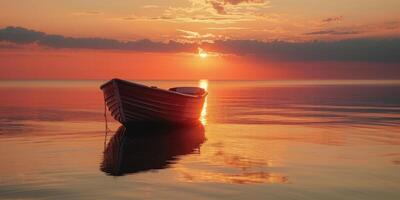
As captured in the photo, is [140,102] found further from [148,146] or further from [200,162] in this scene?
[200,162]

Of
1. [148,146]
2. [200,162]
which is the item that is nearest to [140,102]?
[148,146]

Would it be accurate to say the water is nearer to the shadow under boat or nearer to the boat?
the shadow under boat

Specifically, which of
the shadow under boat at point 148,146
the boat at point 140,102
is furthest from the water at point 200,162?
the boat at point 140,102

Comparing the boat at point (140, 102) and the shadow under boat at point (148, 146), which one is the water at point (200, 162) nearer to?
the shadow under boat at point (148, 146)

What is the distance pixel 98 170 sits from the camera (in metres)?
14.3

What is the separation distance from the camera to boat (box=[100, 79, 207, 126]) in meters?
25.3

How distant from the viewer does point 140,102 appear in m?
25.6

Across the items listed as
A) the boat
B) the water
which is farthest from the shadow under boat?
the boat

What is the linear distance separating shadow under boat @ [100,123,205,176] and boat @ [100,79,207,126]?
2.07 ft

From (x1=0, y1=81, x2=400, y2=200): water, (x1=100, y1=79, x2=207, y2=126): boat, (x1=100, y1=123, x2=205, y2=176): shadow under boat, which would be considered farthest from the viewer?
(x1=100, y1=79, x2=207, y2=126): boat

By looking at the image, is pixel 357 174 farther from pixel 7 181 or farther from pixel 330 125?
pixel 330 125

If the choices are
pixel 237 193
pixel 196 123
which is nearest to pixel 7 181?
pixel 237 193

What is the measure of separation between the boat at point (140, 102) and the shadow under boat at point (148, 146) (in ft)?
2.07

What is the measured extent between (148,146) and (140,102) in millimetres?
5625
